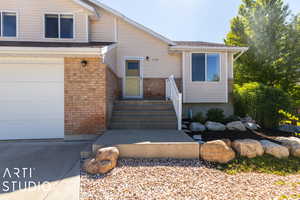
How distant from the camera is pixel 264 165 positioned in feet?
11.6

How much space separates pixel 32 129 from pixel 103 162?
3.73 meters

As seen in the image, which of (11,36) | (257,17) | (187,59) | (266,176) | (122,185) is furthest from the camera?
(257,17)

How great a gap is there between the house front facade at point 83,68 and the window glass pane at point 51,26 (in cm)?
4

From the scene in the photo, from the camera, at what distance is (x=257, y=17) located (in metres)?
11.6

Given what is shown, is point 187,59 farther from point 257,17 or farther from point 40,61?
point 257,17

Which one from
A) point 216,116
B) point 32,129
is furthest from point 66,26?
point 216,116

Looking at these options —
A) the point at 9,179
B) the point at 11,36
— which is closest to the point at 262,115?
the point at 9,179

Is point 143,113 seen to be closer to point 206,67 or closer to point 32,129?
point 32,129

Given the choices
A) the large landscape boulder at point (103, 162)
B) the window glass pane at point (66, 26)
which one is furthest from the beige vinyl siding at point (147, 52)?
the large landscape boulder at point (103, 162)

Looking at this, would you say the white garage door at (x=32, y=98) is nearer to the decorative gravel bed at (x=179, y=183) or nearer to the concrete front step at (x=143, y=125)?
the concrete front step at (x=143, y=125)

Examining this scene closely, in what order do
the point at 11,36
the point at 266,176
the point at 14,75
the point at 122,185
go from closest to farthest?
the point at 122,185 → the point at 266,176 → the point at 14,75 → the point at 11,36

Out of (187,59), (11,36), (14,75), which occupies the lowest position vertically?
(14,75)

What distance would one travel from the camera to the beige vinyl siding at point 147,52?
7867 mm

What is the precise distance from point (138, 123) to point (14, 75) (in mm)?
4628
